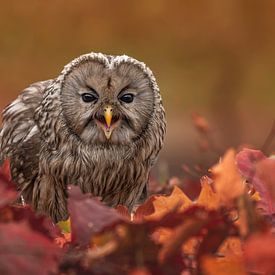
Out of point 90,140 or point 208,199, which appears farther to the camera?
point 90,140

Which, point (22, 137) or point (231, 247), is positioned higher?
point (22, 137)

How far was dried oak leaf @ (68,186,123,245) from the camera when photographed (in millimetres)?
1072

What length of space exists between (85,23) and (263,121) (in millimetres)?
2148

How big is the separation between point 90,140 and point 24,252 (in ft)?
7.74

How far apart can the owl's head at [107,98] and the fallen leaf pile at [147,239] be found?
1.97 m

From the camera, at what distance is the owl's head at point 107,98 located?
312cm

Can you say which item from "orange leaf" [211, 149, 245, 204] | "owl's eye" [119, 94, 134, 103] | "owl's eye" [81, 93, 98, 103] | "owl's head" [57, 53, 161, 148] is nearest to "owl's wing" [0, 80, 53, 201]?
"owl's head" [57, 53, 161, 148]

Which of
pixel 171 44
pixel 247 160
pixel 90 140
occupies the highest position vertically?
pixel 171 44

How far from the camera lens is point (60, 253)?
3.35ft

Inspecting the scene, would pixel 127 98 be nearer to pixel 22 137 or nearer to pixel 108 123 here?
pixel 108 123

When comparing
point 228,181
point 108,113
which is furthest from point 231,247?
point 108,113

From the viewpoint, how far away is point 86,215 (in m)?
1.08

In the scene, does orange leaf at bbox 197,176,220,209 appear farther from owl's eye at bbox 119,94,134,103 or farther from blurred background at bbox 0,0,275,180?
blurred background at bbox 0,0,275,180

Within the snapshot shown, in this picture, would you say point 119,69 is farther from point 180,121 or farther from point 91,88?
point 180,121
